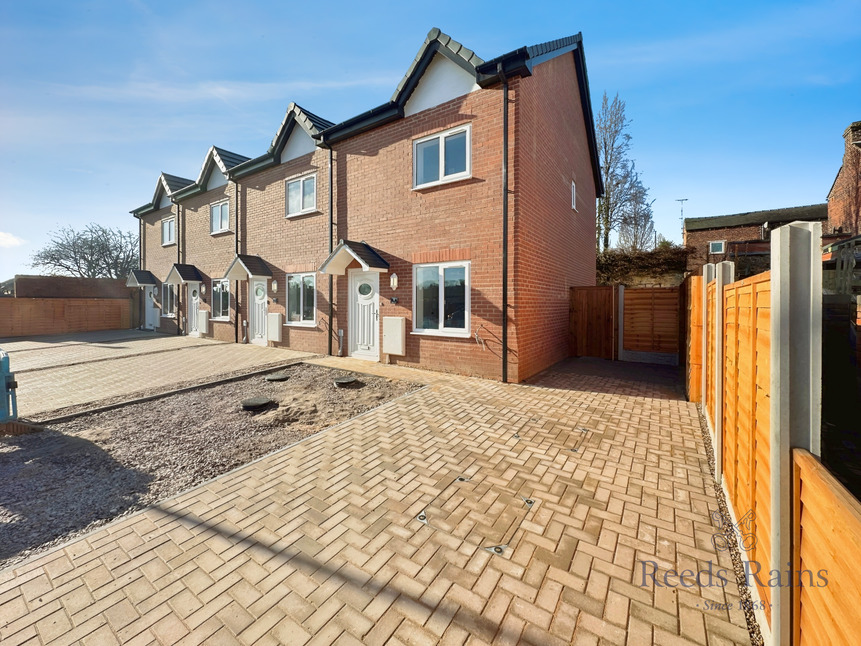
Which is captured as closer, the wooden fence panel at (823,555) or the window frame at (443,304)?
the wooden fence panel at (823,555)

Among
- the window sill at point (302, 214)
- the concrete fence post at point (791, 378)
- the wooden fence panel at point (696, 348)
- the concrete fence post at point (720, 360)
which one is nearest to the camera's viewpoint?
the concrete fence post at point (791, 378)

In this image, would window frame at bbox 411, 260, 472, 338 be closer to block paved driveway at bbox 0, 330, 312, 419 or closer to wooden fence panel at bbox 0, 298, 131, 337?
block paved driveway at bbox 0, 330, 312, 419

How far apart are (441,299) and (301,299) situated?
601 cm

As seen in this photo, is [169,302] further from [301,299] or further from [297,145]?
[297,145]

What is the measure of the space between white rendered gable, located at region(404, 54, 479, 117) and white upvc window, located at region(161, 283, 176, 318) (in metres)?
16.5

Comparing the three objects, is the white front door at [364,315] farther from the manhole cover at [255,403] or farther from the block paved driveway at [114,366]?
the manhole cover at [255,403]

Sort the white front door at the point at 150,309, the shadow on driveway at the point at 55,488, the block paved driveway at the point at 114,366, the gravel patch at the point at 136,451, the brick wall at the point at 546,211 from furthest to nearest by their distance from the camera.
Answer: the white front door at the point at 150,309, the brick wall at the point at 546,211, the block paved driveway at the point at 114,366, the gravel patch at the point at 136,451, the shadow on driveway at the point at 55,488

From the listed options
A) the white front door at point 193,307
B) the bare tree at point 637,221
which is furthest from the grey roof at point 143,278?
the bare tree at point 637,221

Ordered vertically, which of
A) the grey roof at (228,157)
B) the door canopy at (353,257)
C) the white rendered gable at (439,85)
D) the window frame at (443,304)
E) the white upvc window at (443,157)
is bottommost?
the window frame at (443,304)

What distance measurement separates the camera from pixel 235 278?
13.2 meters

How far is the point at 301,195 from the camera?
11.9 m

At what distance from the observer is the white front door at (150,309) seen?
19.4m

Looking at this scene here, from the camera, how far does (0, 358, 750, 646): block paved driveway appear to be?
188cm

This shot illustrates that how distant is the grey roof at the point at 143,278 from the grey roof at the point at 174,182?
5279 millimetres
